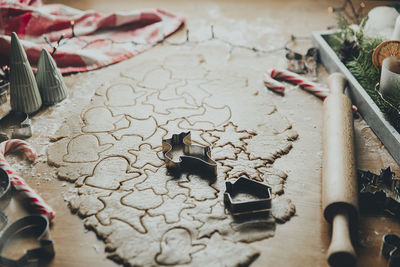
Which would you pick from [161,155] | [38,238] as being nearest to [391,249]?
[161,155]

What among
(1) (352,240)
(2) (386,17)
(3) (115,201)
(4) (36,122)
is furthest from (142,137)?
(2) (386,17)

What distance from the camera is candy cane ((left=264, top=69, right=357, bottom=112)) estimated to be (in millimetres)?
1807

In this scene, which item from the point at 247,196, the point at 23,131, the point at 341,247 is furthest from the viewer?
the point at 23,131

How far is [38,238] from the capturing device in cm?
114

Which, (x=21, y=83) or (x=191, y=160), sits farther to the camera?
(x=21, y=83)

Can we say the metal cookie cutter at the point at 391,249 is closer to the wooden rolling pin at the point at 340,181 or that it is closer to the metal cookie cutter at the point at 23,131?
the wooden rolling pin at the point at 340,181

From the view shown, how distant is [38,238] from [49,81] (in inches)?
32.3

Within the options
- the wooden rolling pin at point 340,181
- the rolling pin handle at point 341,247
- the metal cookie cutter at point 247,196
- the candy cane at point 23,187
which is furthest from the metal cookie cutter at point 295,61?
the candy cane at point 23,187

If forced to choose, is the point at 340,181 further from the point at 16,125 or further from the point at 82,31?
the point at 82,31

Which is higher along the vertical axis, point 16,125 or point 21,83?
point 21,83

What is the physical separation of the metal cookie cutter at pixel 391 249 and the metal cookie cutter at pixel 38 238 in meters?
0.89

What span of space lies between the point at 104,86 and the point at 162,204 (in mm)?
827

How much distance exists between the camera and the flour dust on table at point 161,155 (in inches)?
46.8

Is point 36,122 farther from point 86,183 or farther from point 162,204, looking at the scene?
point 162,204
